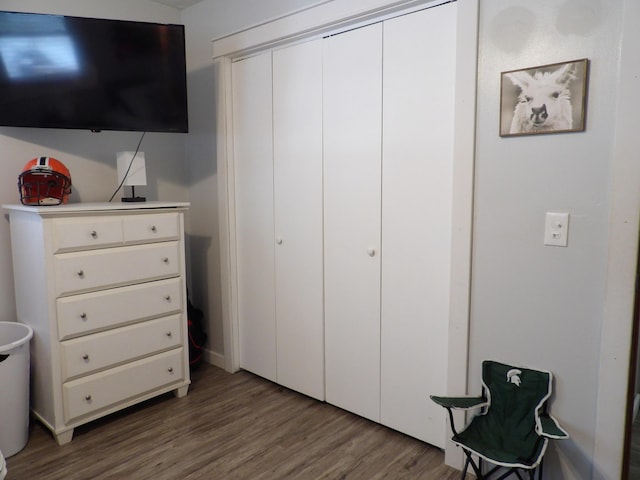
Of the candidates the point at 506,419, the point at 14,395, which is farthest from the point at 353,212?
the point at 14,395

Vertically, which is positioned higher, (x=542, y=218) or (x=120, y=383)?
(x=542, y=218)

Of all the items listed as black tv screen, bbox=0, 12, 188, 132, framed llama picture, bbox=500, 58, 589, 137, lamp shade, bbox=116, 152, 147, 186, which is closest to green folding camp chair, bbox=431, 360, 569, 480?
framed llama picture, bbox=500, 58, 589, 137

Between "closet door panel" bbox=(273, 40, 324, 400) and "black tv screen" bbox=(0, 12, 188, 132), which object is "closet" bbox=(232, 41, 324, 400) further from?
"black tv screen" bbox=(0, 12, 188, 132)

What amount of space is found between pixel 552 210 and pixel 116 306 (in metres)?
2.12

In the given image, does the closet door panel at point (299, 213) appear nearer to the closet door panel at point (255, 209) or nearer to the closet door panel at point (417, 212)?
the closet door panel at point (255, 209)

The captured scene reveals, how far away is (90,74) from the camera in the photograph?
2363mm

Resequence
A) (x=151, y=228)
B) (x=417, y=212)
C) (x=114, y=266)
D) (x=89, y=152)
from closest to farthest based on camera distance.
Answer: (x=417, y=212)
(x=114, y=266)
(x=151, y=228)
(x=89, y=152)

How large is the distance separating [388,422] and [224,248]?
149cm

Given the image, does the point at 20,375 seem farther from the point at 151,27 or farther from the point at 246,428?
the point at 151,27

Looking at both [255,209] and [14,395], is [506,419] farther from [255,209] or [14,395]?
[14,395]

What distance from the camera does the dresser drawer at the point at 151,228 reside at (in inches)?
92.8

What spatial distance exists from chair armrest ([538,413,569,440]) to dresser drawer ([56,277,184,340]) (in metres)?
1.96

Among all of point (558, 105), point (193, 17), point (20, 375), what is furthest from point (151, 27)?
point (558, 105)

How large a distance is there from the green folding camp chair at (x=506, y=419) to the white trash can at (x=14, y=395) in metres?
1.92
